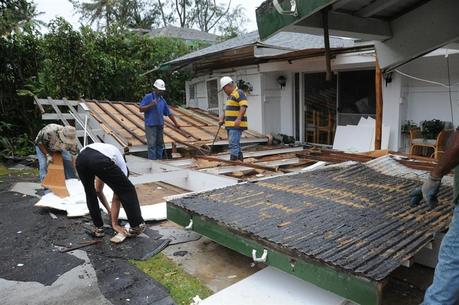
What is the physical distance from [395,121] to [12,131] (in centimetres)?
1016

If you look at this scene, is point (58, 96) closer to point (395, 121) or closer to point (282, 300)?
point (395, 121)

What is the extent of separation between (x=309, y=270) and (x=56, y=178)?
4.31 metres

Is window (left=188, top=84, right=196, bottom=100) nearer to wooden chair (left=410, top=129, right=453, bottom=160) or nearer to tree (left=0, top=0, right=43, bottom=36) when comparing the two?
tree (left=0, top=0, right=43, bottom=36)

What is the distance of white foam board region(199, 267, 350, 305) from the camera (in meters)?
2.73

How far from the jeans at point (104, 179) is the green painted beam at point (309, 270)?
0.93 m

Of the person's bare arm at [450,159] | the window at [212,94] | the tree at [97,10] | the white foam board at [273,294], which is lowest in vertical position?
the white foam board at [273,294]

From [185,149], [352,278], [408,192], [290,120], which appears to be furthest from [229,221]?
[290,120]

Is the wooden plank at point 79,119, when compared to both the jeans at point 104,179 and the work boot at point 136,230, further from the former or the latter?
the work boot at point 136,230

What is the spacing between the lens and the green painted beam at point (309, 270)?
2.32 metres

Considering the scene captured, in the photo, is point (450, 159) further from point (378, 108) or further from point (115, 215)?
point (378, 108)

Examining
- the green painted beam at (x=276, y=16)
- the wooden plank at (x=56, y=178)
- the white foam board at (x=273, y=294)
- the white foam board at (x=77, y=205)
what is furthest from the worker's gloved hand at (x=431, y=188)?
the wooden plank at (x=56, y=178)

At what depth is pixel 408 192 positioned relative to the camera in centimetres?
407

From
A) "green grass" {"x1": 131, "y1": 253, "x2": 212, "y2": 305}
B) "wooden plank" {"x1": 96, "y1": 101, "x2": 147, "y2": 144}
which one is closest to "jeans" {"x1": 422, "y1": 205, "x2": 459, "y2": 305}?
"green grass" {"x1": 131, "y1": 253, "x2": 212, "y2": 305}

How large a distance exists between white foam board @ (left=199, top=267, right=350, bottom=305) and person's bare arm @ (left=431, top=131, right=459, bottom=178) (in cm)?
114
